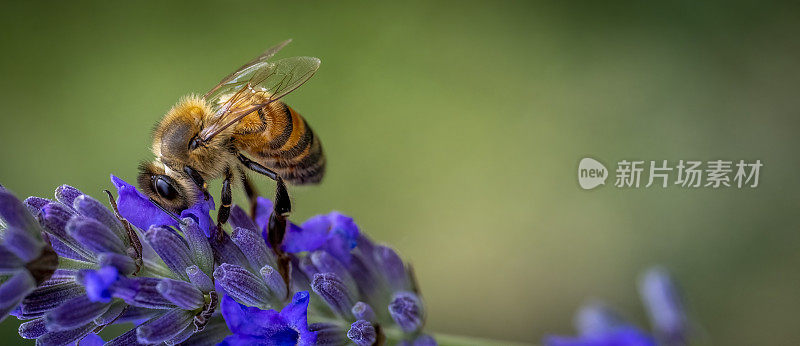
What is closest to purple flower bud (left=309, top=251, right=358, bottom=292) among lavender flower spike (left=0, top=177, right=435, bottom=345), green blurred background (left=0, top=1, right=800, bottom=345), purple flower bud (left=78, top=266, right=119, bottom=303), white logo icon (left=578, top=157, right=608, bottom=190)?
lavender flower spike (left=0, top=177, right=435, bottom=345)

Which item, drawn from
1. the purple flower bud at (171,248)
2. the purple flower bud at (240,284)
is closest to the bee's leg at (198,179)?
the purple flower bud at (171,248)

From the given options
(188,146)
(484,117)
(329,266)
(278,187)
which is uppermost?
(484,117)

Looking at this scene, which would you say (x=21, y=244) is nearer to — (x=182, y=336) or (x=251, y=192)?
(x=182, y=336)

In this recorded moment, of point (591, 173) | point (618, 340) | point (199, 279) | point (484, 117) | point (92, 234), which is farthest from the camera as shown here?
point (484, 117)

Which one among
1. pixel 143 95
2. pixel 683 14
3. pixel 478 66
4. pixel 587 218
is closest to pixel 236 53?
pixel 143 95

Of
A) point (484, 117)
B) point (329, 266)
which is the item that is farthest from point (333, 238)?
point (484, 117)

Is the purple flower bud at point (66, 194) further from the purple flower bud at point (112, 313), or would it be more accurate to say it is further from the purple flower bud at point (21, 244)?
the purple flower bud at point (112, 313)
